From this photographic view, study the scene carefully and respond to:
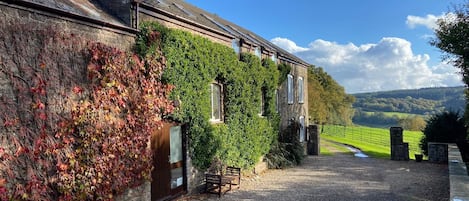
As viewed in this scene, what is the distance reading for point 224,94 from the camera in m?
12.5

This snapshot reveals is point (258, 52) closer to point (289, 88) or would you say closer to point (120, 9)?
point (289, 88)

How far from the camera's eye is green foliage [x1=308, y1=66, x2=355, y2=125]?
4106cm

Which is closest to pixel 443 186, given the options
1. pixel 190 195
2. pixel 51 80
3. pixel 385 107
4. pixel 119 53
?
pixel 190 195

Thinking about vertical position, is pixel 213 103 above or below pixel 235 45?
below

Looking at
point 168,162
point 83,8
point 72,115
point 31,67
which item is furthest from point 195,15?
point 31,67

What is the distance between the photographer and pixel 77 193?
21.9 ft

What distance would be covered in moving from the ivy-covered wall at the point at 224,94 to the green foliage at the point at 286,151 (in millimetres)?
777

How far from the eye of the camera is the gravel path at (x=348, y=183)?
10.5 m

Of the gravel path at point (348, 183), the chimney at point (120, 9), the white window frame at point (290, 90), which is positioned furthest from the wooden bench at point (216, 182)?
the white window frame at point (290, 90)

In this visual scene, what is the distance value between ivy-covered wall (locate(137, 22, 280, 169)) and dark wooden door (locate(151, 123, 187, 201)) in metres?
0.40

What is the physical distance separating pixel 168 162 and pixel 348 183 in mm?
7296

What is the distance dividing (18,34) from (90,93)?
185cm

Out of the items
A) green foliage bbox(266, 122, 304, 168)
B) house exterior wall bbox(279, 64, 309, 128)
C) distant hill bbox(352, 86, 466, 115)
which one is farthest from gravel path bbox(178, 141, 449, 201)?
distant hill bbox(352, 86, 466, 115)

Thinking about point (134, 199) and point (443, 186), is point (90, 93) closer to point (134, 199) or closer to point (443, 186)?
point (134, 199)
